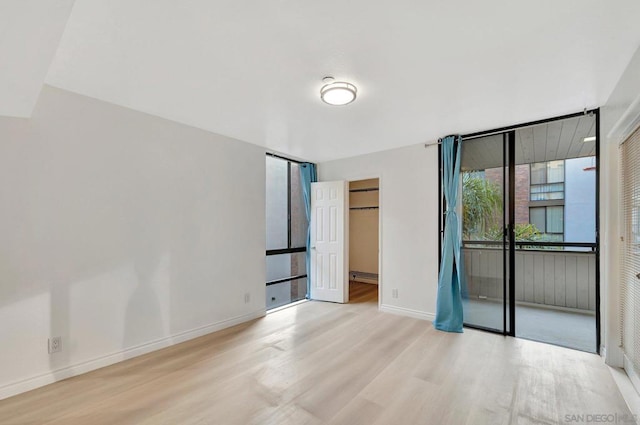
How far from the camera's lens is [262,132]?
3.59 m

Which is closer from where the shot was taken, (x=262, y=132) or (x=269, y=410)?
(x=269, y=410)

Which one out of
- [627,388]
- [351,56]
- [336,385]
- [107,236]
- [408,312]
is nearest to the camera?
[351,56]

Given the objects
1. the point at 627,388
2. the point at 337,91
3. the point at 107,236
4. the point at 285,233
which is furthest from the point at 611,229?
the point at 107,236

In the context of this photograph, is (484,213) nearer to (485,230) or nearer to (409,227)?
(485,230)

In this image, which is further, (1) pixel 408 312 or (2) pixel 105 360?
(1) pixel 408 312

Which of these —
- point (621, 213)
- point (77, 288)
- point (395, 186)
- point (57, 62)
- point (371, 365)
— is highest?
point (57, 62)

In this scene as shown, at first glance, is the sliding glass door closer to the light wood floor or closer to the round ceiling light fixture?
the light wood floor

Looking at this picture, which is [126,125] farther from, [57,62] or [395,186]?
[395,186]

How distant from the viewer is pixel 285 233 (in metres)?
5.00

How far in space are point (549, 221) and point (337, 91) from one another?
3.57 m

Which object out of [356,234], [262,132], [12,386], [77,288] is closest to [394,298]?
[356,234]

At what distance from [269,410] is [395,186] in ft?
10.8

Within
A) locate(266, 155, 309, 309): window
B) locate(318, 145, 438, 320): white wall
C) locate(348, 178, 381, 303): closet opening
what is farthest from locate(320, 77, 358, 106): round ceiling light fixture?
locate(348, 178, 381, 303): closet opening

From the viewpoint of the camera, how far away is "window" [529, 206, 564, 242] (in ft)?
12.5
